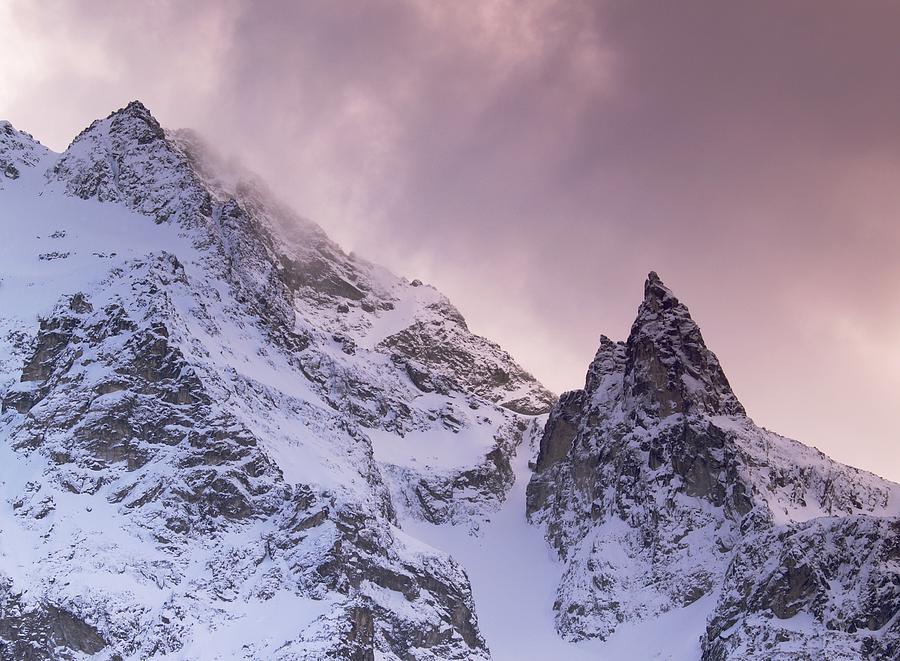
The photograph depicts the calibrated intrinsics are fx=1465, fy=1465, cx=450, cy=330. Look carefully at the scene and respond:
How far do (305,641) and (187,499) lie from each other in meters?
26.1

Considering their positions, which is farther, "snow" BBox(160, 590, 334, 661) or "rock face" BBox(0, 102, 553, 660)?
"rock face" BBox(0, 102, 553, 660)

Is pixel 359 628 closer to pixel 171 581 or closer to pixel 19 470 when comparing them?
pixel 171 581

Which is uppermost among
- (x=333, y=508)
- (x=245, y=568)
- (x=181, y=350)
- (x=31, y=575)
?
(x=181, y=350)

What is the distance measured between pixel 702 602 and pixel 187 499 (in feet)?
228

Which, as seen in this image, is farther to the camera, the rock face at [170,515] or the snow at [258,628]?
the rock face at [170,515]

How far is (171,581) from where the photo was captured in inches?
6304

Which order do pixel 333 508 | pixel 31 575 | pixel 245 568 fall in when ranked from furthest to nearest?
pixel 333 508 < pixel 245 568 < pixel 31 575

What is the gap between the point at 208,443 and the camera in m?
178

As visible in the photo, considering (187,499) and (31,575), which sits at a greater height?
(187,499)

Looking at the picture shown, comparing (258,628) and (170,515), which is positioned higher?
(170,515)

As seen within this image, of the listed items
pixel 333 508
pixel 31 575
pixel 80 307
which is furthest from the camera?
pixel 80 307

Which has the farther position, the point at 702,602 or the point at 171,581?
the point at 702,602

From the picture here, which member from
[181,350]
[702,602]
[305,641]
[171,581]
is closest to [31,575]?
[171,581]

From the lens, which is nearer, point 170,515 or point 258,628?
point 258,628
